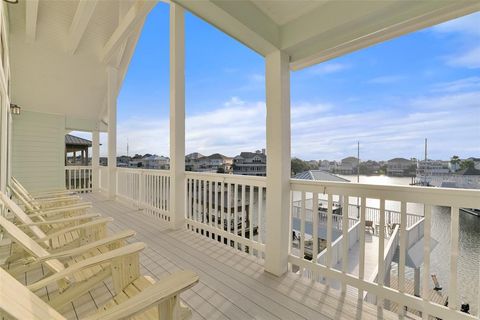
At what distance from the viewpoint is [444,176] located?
5.76ft

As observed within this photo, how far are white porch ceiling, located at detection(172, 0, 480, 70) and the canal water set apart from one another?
5.20ft

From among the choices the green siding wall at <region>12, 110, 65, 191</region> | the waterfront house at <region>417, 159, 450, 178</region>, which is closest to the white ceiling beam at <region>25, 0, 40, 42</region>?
the green siding wall at <region>12, 110, 65, 191</region>

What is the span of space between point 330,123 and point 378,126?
937 millimetres

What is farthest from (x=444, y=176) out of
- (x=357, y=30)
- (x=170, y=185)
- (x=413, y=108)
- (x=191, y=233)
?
(x=170, y=185)

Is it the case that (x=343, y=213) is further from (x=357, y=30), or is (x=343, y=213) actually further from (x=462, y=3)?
(x=462, y=3)

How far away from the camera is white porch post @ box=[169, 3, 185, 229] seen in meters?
4.00

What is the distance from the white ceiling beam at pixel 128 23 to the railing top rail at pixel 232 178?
320cm

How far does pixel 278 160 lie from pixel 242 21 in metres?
1.40

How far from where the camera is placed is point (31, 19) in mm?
4875

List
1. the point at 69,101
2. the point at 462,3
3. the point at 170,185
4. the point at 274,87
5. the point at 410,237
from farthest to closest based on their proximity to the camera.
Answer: the point at 69,101 < the point at 170,185 < the point at 274,87 < the point at 410,237 < the point at 462,3

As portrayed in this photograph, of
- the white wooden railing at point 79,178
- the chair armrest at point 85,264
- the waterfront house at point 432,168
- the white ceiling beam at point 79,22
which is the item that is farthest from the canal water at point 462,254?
the white wooden railing at point 79,178

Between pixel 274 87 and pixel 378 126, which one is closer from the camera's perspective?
pixel 274 87

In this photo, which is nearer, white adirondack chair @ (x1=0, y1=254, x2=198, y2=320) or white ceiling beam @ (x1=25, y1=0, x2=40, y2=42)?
white adirondack chair @ (x1=0, y1=254, x2=198, y2=320)

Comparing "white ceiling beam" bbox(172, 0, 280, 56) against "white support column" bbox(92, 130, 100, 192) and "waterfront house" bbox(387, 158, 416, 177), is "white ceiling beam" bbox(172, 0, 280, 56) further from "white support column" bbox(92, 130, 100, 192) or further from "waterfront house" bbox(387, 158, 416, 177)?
"white support column" bbox(92, 130, 100, 192)
